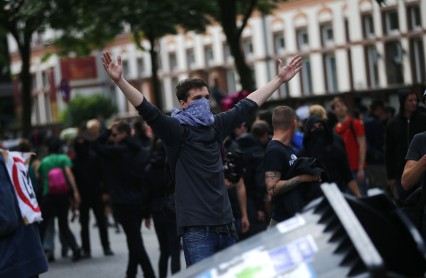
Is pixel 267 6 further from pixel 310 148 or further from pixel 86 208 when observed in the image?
pixel 310 148

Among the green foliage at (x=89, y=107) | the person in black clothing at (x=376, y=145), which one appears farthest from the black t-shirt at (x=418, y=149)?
the green foliage at (x=89, y=107)

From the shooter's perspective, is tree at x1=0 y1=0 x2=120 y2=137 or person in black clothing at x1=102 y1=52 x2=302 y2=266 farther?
tree at x1=0 y1=0 x2=120 y2=137

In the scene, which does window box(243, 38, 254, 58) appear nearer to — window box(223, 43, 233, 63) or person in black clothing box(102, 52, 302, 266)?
window box(223, 43, 233, 63)

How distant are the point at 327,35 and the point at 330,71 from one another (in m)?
1.30

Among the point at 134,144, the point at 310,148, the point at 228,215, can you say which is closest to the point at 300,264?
the point at 228,215

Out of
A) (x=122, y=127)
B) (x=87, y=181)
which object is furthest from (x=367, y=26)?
(x=122, y=127)

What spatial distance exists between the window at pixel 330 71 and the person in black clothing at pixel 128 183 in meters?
28.6

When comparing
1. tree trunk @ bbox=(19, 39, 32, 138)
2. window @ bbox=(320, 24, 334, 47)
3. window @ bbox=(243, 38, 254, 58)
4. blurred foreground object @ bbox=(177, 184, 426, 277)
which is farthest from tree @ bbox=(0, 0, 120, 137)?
blurred foreground object @ bbox=(177, 184, 426, 277)

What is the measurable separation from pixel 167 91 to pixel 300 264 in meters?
51.4

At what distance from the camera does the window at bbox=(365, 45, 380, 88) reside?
1540 inches

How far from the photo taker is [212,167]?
26.3ft

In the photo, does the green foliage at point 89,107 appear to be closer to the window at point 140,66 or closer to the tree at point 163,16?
the window at point 140,66

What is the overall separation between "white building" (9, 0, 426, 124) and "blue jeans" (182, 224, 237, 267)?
1667 cm

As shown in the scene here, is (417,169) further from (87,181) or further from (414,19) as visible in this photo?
(414,19)
